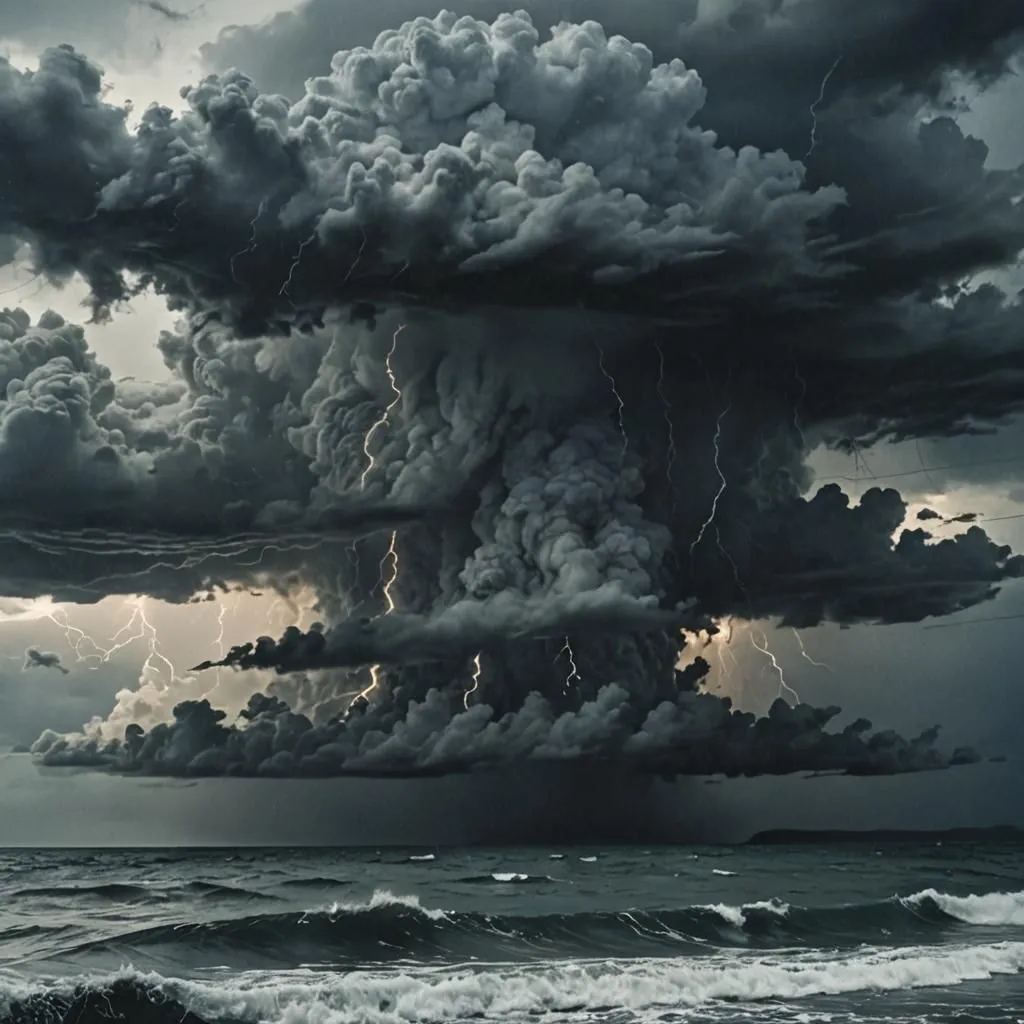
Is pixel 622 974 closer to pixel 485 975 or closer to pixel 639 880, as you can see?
pixel 485 975

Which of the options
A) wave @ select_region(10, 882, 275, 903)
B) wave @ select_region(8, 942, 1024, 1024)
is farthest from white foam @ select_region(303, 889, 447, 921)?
wave @ select_region(10, 882, 275, 903)

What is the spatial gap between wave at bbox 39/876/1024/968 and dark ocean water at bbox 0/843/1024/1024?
12 cm

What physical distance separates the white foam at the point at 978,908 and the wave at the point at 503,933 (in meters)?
0.28

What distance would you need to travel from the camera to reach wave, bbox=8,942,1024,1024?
96.5ft

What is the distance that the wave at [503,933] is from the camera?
38.7 m

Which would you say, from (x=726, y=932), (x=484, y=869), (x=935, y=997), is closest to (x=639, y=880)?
(x=484, y=869)

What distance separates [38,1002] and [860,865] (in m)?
79.9

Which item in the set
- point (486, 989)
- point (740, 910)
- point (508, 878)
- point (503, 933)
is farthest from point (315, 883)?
point (486, 989)

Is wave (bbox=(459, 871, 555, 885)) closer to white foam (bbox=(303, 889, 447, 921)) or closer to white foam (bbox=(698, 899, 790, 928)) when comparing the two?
white foam (bbox=(698, 899, 790, 928))

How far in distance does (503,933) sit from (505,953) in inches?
139

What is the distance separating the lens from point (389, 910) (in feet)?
147

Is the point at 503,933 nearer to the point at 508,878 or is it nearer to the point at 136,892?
the point at 136,892

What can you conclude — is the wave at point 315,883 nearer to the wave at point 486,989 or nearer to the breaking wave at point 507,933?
the breaking wave at point 507,933

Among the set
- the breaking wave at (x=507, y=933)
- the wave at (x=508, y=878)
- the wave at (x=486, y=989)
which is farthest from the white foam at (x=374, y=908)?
the wave at (x=508, y=878)
